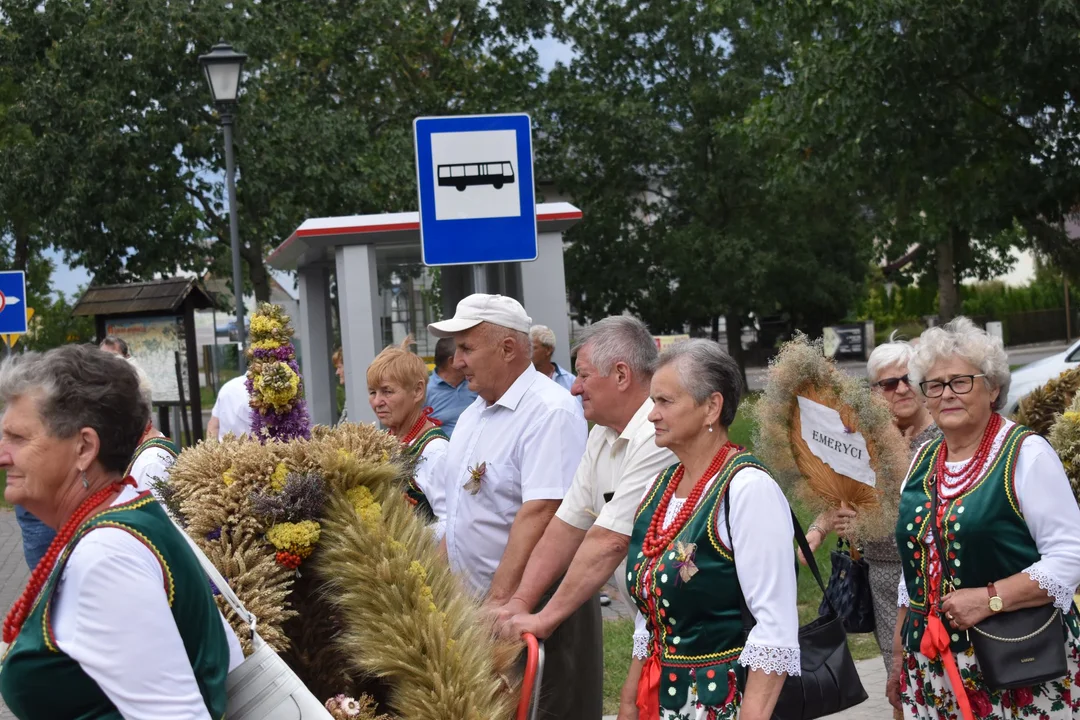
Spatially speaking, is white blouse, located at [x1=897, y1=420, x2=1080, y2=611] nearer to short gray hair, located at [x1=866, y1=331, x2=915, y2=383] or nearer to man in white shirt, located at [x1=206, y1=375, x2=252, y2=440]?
short gray hair, located at [x1=866, y1=331, x2=915, y2=383]

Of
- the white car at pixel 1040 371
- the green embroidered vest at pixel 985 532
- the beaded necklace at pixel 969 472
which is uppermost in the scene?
the beaded necklace at pixel 969 472

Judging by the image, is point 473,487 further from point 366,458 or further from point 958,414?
point 958,414

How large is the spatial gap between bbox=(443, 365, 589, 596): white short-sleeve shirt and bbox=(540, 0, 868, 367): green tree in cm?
3029

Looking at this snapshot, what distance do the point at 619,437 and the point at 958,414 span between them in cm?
101

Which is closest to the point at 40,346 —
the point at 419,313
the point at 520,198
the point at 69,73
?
the point at 69,73

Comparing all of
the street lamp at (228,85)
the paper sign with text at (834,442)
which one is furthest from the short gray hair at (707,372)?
the street lamp at (228,85)

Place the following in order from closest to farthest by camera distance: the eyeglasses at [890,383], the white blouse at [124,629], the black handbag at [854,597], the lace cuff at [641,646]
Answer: the white blouse at [124,629] → the lace cuff at [641,646] → the black handbag at [854,597] → the eyeglasses at [890,383]

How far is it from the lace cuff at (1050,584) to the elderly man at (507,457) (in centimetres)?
147

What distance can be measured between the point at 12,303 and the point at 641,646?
15898 mm

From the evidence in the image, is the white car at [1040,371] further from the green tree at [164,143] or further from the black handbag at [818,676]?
the black handbag at [818,676]

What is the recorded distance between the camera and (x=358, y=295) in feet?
36.6

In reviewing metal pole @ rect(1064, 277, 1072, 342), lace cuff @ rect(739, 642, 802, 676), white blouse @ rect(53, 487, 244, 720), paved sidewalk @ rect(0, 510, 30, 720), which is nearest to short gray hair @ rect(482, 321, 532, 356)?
lace cuff @ rect(739, 642, 802, 676)

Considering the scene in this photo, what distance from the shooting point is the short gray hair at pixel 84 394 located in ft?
8.26

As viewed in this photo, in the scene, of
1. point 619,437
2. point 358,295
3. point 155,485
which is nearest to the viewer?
point 155,485
